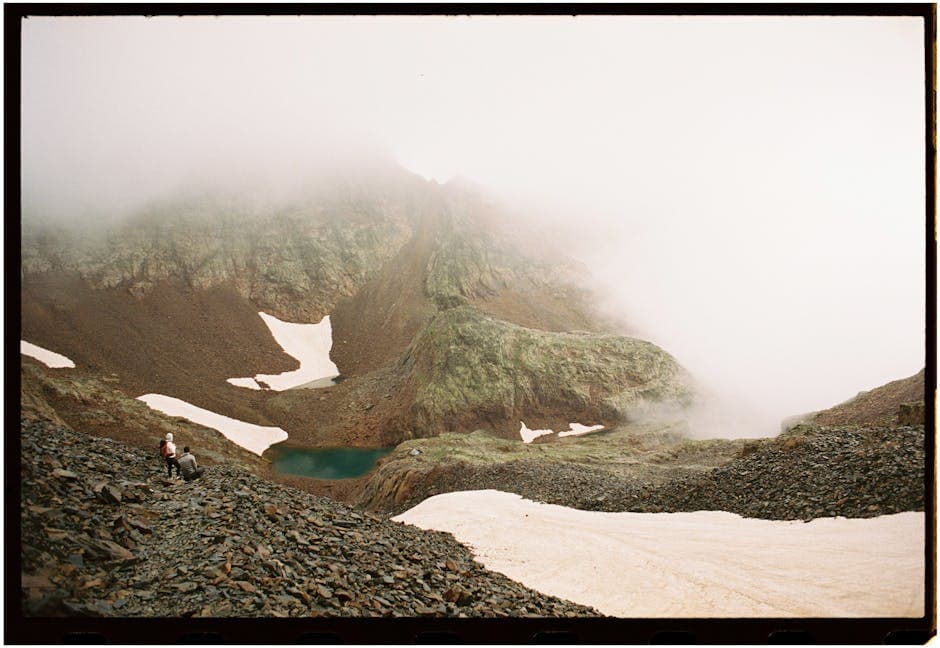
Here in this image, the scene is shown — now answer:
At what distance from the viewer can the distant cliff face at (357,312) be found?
1496 inches

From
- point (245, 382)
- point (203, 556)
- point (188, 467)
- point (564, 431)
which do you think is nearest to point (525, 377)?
point (564, 431)

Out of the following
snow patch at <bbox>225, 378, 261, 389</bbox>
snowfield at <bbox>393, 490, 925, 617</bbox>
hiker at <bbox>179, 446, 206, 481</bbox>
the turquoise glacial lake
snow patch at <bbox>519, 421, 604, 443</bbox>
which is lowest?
the turquoise glacial lake

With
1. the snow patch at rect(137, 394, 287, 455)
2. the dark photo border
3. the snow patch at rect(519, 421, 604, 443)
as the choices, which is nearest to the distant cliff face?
the snow patch at rect(519, 421, 604, 443)

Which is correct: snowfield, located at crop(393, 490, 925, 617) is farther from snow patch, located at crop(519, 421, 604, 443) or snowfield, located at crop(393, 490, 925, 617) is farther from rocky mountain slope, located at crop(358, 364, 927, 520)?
snow patch, located at crop(519, 421, 604, 443)

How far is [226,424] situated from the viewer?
1431 inches

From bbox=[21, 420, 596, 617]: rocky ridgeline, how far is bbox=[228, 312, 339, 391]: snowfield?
130 ft

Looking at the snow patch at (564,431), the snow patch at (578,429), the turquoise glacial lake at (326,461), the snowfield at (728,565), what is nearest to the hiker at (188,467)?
the snowfield at (728,565)

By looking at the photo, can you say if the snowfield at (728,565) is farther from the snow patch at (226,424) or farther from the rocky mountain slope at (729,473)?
the snow patch at (226,424)

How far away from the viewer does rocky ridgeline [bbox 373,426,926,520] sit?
30.7 ft

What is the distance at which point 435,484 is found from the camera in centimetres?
1908

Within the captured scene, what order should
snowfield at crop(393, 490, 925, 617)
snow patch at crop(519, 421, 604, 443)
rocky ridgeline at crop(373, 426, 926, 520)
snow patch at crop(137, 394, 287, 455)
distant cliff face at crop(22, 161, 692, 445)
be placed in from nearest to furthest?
snowfield at crop(393, 490, 925, 617) → rocky ridgeline at crop(373, 426, 926, 520) → snow patch at crop(137, 394, 287, 455) → snow patch at crop(519, 421, 604, 443) → distant cliff face at crop(22, 161, 692, 445)

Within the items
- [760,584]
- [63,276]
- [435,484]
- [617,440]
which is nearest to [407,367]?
[617,440]

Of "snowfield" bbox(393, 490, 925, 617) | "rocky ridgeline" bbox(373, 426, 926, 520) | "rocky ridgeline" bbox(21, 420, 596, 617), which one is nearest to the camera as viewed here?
"rocky ridgeline" bbox(21, 420, 596, 617)

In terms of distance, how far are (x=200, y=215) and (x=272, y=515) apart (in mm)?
64136
